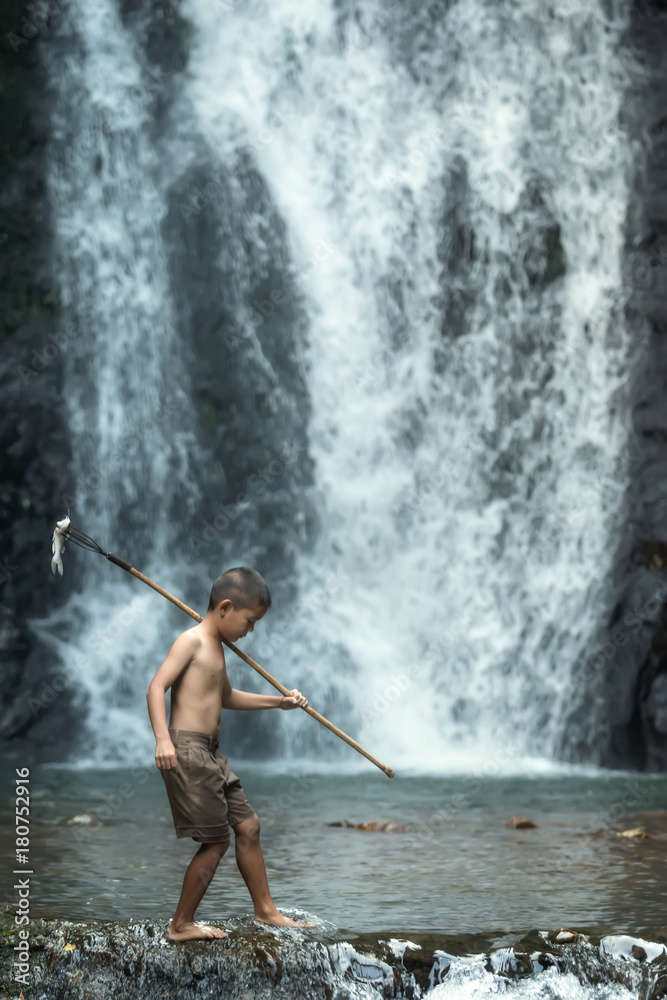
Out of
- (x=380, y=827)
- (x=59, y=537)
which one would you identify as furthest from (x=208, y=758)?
(x=380, y=827)

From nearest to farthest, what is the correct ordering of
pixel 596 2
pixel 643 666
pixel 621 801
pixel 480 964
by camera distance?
pixel 480 964, pixel 621 801, pixel 643 666, pixel 596 2

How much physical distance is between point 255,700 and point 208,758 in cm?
35

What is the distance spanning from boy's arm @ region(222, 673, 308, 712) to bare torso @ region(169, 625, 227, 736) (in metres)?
0.07

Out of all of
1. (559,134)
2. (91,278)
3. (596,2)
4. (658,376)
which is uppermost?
(596,2)

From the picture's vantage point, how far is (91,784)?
30.8 feet

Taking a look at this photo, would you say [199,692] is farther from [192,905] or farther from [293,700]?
[192,905]

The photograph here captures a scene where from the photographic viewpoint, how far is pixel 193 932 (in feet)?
12.4

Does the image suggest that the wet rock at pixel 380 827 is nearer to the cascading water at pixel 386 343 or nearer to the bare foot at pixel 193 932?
the bare foot at pixel 193 932

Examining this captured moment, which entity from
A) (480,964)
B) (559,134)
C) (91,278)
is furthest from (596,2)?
(480,964)

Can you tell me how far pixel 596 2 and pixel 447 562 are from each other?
22.4 ft

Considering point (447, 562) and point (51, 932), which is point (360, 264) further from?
point (51, 932)

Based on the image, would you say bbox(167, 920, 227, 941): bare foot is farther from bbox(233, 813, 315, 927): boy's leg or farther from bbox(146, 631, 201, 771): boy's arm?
bbox(146, 631, 201, 771): boy's arm

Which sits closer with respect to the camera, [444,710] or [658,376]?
[444,710]

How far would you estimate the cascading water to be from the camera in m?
12.2
